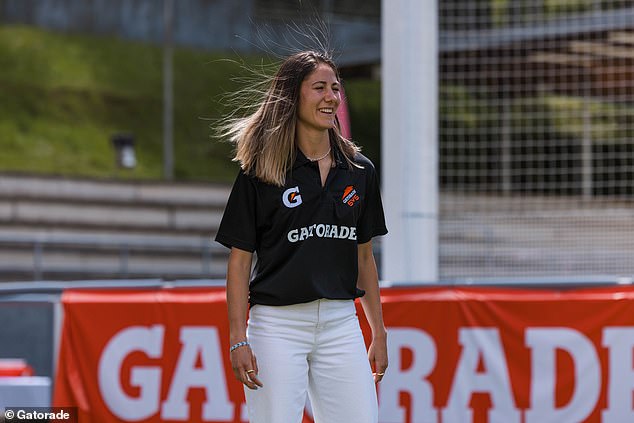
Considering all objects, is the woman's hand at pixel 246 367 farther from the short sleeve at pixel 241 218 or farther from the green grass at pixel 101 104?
the green grass at pixel 101 104

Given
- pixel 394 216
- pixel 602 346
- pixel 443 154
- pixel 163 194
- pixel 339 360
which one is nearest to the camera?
pixel 339 360

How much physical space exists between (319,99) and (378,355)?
3.22 ft

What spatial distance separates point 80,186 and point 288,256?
18.4 m

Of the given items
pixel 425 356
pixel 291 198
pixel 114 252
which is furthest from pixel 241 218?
pixel 114 252

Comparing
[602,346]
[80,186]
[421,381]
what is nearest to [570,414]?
[602,346]

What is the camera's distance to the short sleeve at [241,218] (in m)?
4.39

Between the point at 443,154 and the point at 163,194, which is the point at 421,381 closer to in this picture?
the point at 443,154

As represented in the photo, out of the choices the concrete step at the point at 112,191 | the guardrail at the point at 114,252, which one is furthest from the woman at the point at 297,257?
the concrete step at the point at 112,191

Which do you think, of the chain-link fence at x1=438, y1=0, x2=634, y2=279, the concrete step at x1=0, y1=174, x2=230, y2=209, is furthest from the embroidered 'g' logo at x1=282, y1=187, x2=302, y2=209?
the concrete step at x1=0, y1=174, x2=230, y2=209

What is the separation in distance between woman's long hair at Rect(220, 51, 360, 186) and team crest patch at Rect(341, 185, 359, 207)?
10cm

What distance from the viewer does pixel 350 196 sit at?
4473 mm

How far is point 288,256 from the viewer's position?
4383mm

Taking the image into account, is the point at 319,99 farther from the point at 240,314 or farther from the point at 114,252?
the point at 114,252

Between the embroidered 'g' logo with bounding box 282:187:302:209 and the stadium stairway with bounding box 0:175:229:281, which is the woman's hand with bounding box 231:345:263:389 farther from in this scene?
the stadium stairway with bounding box 0:175:229:281
